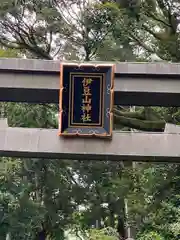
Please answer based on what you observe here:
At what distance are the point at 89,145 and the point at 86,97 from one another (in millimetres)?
594

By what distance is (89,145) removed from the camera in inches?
215

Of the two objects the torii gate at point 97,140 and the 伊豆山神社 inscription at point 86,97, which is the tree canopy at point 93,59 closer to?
the torii gate at point 97,140

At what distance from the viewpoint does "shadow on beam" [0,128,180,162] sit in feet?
17.8

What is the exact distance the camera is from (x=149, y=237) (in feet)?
19.9

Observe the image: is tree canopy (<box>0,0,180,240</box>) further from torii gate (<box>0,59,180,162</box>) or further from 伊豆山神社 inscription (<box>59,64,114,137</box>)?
伊豆山神社 inscription (<box>59,64,114,137</box>)

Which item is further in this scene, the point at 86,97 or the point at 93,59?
the point at 93,59

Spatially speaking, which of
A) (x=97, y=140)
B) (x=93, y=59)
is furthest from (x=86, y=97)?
(x=93, y=59)

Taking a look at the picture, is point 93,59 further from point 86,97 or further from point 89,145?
point 89,145

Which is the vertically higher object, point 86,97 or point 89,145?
point 86,97

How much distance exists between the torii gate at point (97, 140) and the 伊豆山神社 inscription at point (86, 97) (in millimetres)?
143

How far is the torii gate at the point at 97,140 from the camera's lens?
5.45 meters

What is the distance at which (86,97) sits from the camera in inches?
214

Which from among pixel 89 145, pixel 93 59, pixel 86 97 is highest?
pixel 93 59

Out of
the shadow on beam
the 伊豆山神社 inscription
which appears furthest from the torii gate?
the 伊豆山神社 inscription
